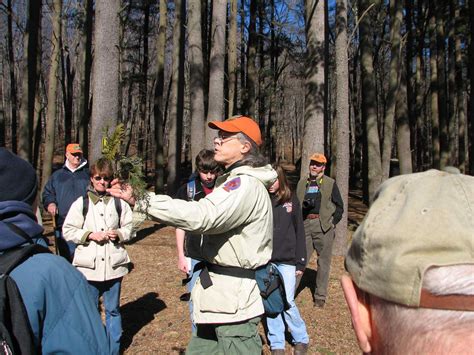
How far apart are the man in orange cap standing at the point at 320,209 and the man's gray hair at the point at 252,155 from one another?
3.20 metres

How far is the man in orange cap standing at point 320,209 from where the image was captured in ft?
20.3

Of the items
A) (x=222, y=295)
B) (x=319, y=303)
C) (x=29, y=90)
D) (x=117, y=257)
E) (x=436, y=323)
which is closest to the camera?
(x=436, y=323)

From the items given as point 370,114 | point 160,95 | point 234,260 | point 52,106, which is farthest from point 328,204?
point 160,95

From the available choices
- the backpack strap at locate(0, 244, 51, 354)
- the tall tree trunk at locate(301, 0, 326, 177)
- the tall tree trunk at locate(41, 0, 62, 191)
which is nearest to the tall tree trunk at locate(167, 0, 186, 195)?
the tall tree trunk at locate(41, 0, 62, 191)

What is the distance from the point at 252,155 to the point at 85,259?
2248 millimetres

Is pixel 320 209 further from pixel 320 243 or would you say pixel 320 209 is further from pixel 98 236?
pixel 98 236

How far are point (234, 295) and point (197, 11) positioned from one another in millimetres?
8820

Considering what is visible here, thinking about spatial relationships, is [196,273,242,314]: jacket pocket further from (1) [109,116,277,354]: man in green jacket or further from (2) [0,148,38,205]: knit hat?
(2) [0,148,38,205]: knit hat

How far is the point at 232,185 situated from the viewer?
265 centimetres

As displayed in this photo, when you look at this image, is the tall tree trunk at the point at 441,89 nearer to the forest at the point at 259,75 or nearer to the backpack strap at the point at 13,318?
the forest at the point at 259,75

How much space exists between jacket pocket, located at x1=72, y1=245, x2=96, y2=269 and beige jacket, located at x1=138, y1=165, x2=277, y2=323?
5.94 feet

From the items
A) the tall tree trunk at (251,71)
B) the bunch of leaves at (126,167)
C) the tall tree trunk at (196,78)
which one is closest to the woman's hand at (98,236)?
the bunch of leaves at (126,167)

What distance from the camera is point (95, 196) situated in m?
4.50

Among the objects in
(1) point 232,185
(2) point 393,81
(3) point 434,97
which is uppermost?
(3) point 434,97
